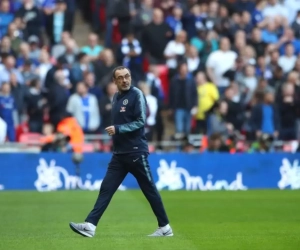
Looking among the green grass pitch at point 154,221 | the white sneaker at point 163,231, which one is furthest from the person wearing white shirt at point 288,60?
the white sneaker at point 163,231

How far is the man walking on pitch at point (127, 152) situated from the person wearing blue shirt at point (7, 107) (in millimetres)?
11221

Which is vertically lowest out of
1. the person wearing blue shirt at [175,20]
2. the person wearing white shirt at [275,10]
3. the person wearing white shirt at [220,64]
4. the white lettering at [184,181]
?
the white lettering at [184,181]

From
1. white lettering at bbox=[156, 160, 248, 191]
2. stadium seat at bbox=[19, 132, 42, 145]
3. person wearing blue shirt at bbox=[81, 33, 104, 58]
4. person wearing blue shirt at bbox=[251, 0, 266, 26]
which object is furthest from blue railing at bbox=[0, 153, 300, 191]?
person wearing blue shirt at bbox=[251, 0, 266, 26]

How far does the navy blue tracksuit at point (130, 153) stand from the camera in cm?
1322

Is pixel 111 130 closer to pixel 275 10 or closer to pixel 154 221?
pixel 154 221

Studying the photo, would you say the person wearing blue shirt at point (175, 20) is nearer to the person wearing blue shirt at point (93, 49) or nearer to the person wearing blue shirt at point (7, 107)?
the person wearing blue shirt at point (93, 49)

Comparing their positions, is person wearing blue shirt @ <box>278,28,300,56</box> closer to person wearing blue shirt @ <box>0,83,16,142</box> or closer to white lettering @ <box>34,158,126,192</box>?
white lettering @ <box>34,158,126,192</box>

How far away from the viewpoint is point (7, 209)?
18.2m

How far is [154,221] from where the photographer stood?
16.2 metres

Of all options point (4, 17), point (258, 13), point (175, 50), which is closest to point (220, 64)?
point (175, 50)

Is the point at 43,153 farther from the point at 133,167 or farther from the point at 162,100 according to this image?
the point at 133,167

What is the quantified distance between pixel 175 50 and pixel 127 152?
46.6ft

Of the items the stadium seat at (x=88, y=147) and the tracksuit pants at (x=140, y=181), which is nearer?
the tracksuit pants at (x=140, y=181)

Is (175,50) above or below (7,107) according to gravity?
above
